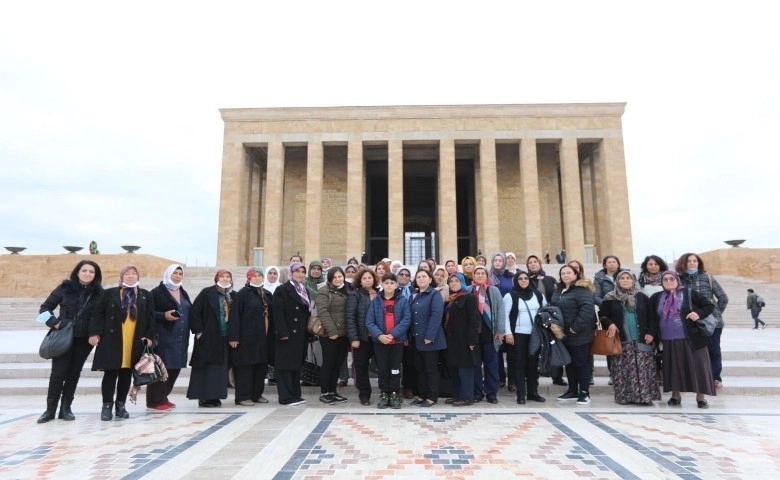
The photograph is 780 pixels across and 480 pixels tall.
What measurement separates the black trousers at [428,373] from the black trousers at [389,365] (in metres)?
0.29

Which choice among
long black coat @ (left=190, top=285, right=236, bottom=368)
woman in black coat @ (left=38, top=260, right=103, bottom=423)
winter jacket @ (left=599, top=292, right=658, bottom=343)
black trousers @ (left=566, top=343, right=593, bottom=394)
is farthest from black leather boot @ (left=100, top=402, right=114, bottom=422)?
winter jacket @ (left=599, top=292, right=658, bottom=343)

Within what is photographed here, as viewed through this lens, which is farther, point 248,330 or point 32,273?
point 32,273

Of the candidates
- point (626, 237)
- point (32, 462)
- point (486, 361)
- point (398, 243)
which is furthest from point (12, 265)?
point (626, 237)

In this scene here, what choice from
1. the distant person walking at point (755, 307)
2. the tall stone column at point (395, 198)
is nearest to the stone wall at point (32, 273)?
the tall stone column at point (395, 198)

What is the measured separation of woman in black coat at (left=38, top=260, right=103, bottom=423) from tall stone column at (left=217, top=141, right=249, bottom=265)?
665 inches

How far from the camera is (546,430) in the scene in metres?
4.22

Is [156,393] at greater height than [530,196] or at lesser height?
lesser

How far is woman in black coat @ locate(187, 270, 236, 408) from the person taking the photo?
5.30 m

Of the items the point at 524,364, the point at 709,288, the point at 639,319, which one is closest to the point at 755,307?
the point at 709,288

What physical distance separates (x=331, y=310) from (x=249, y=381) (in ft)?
4.44

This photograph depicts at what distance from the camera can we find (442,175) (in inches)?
865

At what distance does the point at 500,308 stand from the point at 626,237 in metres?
18.4

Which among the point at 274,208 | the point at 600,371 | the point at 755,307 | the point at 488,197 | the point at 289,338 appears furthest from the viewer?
the point at 274,208

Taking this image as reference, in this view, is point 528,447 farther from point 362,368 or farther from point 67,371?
point 67,371
